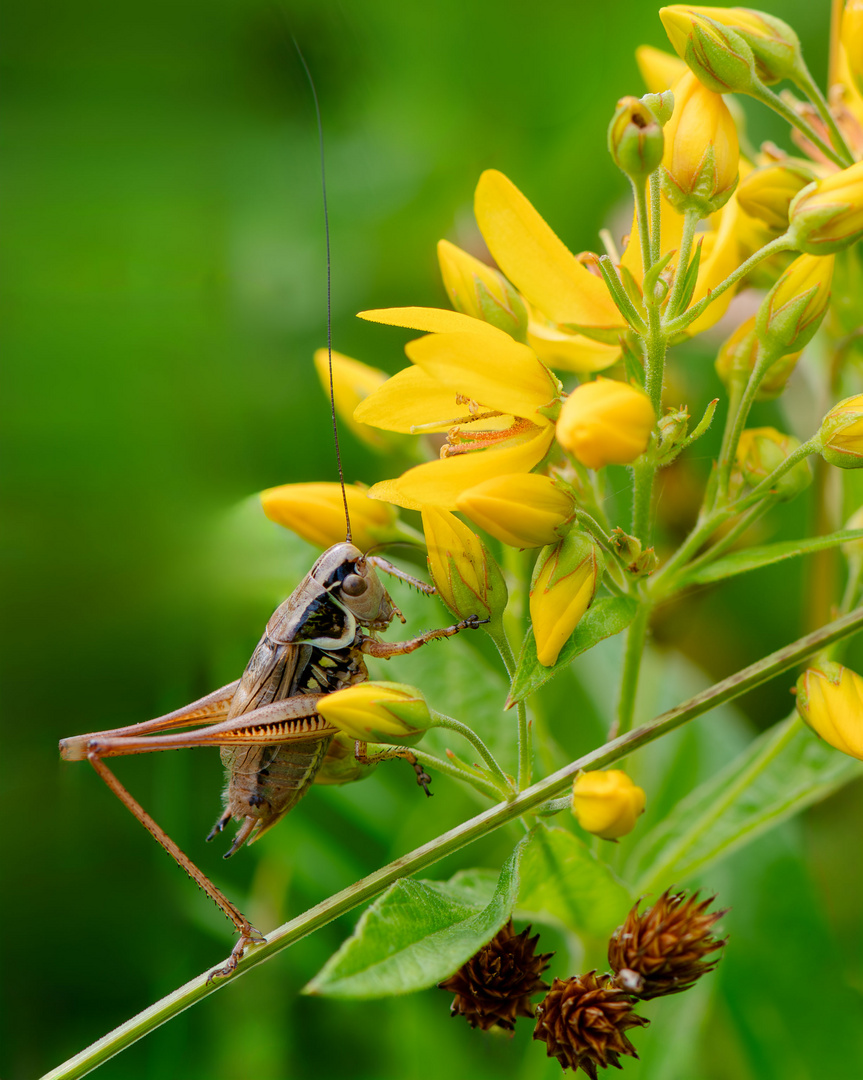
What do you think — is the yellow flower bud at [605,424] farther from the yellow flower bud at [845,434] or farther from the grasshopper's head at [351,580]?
the grasshopper's head at [351,580]

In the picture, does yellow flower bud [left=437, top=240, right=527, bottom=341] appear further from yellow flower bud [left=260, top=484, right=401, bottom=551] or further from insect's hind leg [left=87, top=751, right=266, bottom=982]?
insect's hind leg [left=87, top=751, right=266, bottom=982]

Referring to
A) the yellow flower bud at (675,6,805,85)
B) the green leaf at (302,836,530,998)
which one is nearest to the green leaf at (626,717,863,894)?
the green leaf at (302,836,530,998)

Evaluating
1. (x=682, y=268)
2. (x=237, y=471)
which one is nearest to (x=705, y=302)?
(x=682, y=268)

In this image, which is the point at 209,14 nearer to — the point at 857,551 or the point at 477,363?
the point at 477,363

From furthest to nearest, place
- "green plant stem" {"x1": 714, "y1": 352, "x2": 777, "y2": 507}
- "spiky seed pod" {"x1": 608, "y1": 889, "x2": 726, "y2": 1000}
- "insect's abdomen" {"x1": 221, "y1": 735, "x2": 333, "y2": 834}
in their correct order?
"insect's abdomen" {"x1": 221, "y1": 735, "x2": 333, "y2": 834} < "green plant stem" {"x1": 714, "y1": 352, "x2": 777, "y2": 507} < "spiky seed pod" {"x1": 608, "y1": 889, "x2": 726, "y2": 1000}

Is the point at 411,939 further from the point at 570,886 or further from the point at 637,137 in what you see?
the point at 637,137

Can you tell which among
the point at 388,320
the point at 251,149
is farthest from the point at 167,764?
the point at 251,149
